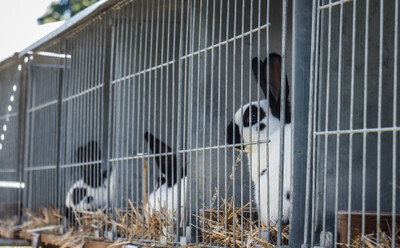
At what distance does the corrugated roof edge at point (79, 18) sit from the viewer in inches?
199

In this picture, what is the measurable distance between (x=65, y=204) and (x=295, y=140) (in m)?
3.52

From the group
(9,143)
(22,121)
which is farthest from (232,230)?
(9,143)

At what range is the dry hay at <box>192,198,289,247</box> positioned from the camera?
10.8ft

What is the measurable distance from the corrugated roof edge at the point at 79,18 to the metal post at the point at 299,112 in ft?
7.42

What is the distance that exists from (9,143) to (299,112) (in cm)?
504

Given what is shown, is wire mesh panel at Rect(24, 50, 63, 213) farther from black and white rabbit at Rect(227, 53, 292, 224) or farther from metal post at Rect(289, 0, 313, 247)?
metal post at Rect(289, 0, 313, 247)

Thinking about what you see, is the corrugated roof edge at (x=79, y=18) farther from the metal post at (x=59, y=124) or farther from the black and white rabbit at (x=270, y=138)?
the black and white rabbit at (x=270, y=138)

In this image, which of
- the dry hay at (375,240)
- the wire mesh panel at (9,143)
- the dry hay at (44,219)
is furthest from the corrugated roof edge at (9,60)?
the dry hay at (375,240)

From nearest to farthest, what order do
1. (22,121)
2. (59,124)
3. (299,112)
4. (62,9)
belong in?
(299,112) → (59,124) → (22,121) → (62,9)

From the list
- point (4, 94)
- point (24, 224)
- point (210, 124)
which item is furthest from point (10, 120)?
point (210, 124)

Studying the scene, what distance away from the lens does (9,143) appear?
729 cm

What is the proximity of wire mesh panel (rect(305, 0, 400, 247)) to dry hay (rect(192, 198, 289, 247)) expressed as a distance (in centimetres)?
39

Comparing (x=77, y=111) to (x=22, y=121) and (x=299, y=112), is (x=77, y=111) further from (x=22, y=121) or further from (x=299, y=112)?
(x=299, y=112)

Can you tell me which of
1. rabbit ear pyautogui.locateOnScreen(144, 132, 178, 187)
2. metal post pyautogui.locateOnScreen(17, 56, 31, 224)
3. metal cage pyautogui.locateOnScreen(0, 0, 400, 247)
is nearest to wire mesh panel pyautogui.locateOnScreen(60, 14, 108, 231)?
metal cage pyautogui.locateOnScreen(0, 0, 400, 247)
